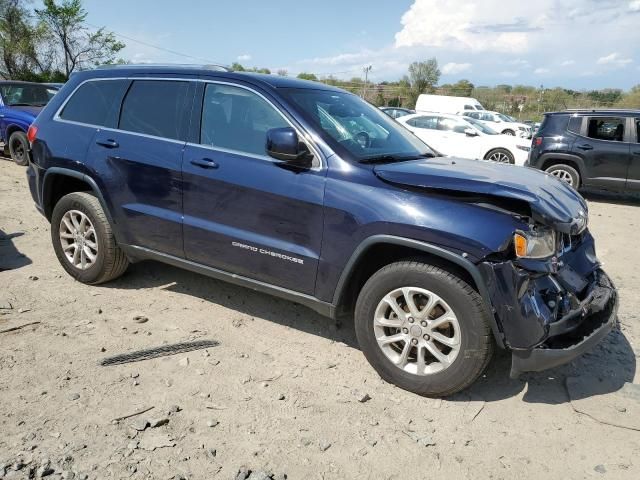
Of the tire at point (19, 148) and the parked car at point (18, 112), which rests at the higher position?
the parked car at point (18, 112)

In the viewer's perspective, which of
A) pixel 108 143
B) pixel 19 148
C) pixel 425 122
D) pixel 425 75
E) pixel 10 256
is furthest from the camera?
pixel 425 75

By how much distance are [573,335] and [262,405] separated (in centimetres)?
182

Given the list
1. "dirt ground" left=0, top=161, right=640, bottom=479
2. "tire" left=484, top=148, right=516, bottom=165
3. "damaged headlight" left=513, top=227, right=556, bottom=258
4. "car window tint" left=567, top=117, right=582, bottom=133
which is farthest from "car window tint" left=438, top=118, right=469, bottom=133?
"damaged headlight" left=513, top=227, right=556, bottom=258

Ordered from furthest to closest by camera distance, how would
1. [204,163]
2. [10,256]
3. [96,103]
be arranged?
[10,256], [96,103], [204,163]

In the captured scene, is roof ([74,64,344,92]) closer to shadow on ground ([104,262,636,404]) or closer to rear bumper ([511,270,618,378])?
shadow on ground ([104,262,636,404])

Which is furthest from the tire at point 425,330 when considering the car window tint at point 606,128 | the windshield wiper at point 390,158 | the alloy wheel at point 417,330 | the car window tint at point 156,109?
the car window tint at point 606,128

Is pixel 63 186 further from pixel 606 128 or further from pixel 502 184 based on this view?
pixel 606 128

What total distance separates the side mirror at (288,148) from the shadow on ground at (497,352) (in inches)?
54.2

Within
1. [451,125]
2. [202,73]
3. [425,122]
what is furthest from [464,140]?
[202,73]

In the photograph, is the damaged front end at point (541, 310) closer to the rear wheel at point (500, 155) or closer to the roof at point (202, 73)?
the roof at point (202, 73)

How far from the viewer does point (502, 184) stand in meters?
3.01

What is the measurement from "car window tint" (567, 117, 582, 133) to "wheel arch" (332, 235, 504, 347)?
855 cm

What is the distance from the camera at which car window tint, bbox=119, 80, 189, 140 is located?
3914 mm

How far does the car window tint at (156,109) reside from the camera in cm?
391
